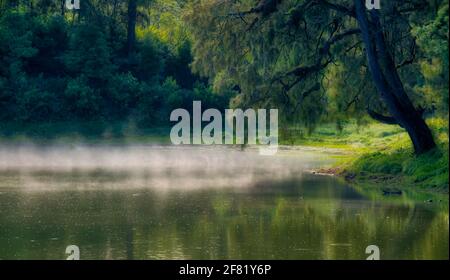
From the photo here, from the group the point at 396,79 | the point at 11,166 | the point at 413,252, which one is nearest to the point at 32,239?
the point at 413,252

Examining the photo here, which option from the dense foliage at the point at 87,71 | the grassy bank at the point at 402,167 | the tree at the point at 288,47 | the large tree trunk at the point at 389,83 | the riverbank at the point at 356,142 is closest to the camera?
the grassy bank at the point at 402,167

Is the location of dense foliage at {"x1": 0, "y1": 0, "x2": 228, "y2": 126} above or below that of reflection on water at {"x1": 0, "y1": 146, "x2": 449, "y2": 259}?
above

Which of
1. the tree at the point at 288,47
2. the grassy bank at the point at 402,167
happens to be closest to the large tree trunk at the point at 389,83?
the tree at the point at 288,47

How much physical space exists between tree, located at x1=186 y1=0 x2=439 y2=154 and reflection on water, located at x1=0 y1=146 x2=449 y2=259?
9.97ft

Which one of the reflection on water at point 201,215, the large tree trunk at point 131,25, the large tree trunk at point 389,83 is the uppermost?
the large tree trunk at point 131,25

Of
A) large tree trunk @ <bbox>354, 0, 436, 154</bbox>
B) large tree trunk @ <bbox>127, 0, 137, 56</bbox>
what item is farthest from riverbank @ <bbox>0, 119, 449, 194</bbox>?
large tree trunk @ <bbox>127, 0, 137, 56</bbox>

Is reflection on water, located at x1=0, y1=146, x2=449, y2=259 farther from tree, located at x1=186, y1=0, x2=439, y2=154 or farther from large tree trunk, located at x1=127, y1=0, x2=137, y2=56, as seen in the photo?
large tree trunk, located at x1=127, y1=0, x2=137, y2=56

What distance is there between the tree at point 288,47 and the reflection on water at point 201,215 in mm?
3039

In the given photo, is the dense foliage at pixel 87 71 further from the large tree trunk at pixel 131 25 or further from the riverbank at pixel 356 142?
→ the riverbank at pixel 356 142

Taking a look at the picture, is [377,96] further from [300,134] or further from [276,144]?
[276,144]

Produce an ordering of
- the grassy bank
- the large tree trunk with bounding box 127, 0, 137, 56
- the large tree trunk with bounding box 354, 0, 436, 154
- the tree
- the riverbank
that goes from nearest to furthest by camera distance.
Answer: the grassy bank, the riverbank, the large tree trunk with bounding box 354, 0, 436, 154, the tree, the large tree trunk with bounding box 127, 0, 137, 56

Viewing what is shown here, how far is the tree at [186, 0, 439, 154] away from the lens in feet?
100

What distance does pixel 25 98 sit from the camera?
172 feet

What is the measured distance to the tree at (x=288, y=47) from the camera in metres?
30.6
